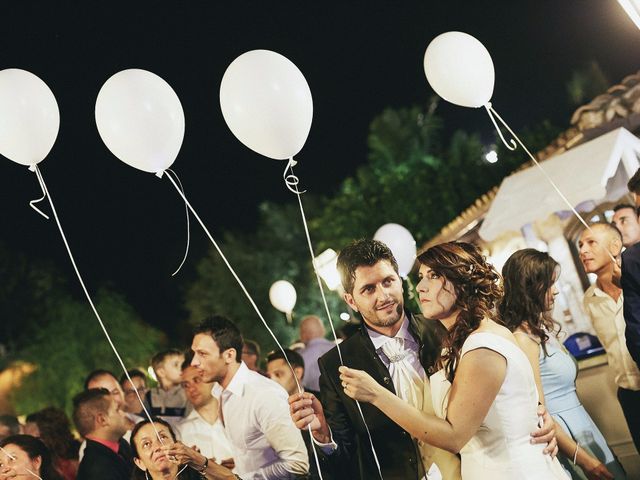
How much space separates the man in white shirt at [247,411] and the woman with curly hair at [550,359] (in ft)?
4.96

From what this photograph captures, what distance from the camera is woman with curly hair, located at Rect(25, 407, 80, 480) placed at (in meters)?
5.43

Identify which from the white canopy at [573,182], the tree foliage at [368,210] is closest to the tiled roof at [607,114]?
the white canopy at [573,182]

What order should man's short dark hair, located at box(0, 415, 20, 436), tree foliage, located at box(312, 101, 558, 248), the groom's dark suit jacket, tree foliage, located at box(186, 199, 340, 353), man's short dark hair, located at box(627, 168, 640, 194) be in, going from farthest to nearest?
1. tree foliage, located at box(186, 199, 340, 353)
2. tree foliage, located at box(312, 101, 558, 248)
3. man's short dark hair, located at box(0, 415, 20, 436)
4. man's short dark hair, located at box(627, 168, 640, 194)
5. the groom's dark suit jacket

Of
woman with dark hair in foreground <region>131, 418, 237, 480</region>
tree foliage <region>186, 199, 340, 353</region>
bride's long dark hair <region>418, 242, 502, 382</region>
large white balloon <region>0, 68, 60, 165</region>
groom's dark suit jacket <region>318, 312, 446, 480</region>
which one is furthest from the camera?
tree foliage <region>186, 199, 340, 353</region>

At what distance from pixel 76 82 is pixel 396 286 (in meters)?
13.7

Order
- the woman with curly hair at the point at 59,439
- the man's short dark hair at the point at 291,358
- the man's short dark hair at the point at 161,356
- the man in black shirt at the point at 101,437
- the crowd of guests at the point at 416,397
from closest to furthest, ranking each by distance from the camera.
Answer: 1. the crowd of guests at the point at 416,397
2. the man in black shirt at the point at 101,437
3. the woman with curly hair at the point at 59,439
4. the man's short dark hair at the point at 291,358
5. the man's short dark hair at the point at 161,356

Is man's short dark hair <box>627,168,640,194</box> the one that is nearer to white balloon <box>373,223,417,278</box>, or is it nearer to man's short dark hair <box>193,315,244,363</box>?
man's short dark hair <box>193,315,244,363</box>

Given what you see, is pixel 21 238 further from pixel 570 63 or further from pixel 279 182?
pixel 570 63

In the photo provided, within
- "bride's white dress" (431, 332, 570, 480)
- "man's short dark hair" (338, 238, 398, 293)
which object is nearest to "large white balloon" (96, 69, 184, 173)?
"man's short dark hair" (338, 238, 398, 293)

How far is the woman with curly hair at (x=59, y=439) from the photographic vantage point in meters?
5.43

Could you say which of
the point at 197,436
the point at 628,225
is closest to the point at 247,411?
the point at 197,436

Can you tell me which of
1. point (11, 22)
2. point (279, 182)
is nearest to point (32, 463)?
point (11, 22)

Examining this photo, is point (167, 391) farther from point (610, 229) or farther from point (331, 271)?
point (610, 229)

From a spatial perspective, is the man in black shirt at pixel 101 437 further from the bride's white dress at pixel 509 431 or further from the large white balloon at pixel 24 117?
the bride's white dress at pixel 509 431
